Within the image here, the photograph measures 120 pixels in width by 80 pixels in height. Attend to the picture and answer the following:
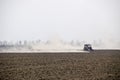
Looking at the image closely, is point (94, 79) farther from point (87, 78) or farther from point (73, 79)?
point (73, 79)

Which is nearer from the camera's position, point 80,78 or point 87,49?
point 80,78

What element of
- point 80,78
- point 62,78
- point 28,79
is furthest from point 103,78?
point 28,79

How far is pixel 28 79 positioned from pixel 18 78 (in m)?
1.69

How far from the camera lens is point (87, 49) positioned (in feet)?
323

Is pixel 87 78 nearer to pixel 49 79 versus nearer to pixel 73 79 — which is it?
pixel 73 79

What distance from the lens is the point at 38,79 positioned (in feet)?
80.7

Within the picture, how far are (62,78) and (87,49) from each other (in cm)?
7452

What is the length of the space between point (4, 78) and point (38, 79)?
458 centimetres

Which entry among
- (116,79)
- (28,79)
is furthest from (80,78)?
(28,79)

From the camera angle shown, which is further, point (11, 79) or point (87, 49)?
point (87, 49)

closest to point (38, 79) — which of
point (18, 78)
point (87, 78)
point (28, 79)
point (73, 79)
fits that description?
point (28, 79)

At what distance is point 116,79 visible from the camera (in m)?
24.0

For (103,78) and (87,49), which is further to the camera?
(87,49)

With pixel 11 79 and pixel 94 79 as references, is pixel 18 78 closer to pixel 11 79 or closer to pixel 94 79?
pixel 11 79
